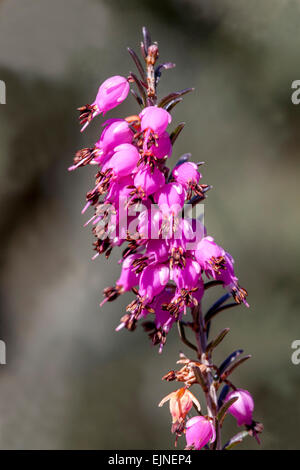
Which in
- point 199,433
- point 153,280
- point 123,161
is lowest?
point 199,433

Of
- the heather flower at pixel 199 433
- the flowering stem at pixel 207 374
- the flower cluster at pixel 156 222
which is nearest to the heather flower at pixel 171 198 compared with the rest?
the flower cluster at pixel 156 222

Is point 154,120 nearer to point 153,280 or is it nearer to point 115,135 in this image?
point 115,135

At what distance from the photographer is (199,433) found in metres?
0.47

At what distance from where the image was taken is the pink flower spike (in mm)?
455

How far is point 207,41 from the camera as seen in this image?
213 cm

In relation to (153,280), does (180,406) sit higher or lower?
lower

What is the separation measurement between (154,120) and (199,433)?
315 millimetres

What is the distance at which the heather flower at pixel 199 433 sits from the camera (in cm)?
47

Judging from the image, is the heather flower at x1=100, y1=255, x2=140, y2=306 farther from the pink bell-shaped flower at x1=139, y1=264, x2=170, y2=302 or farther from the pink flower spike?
the pink flower spike

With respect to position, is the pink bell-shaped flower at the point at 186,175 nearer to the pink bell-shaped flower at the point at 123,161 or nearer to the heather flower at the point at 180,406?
the pink bell-shaped flower at the point at 123,161

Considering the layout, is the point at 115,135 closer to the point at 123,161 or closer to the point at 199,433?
the point at 123,161

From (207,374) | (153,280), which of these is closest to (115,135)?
(153,280)

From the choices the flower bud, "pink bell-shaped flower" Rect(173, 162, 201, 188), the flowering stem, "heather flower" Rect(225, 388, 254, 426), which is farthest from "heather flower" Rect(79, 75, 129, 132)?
"heather flower" Rect(225, 388, 254, 426)

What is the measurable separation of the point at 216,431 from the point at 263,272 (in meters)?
1.43
